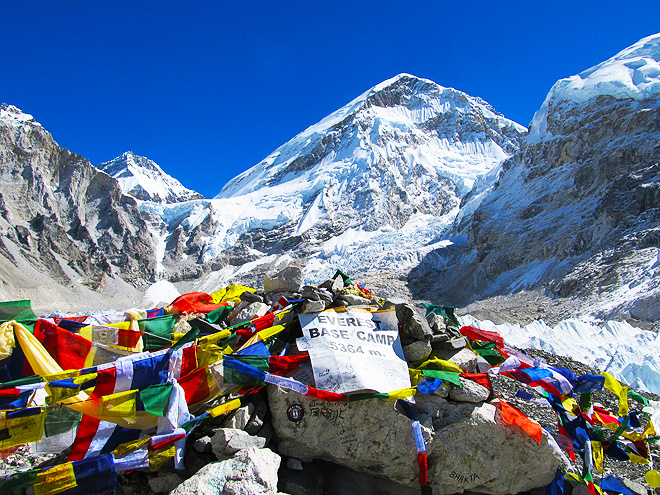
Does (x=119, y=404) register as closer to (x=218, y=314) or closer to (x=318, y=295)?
(x=218, y=314)

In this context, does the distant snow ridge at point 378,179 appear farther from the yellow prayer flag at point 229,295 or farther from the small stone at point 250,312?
the small stone at point 250,312

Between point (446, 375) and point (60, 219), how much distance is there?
76.6 metres

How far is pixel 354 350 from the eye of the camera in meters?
5.45

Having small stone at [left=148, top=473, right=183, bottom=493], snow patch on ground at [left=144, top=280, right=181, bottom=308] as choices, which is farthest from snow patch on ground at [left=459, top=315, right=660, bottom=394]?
A: snow patch on ground at [left=144, top=280, right=181, bottom=308]

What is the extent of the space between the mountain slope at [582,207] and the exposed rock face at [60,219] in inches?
1882

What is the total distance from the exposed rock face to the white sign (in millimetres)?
53736

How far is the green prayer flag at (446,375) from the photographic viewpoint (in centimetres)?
525

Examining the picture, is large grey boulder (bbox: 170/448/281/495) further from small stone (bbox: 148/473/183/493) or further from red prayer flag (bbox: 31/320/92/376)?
red prayer flag (bbox: 31/320/92/376)

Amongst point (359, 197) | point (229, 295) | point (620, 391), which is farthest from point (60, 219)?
point (620, 391)

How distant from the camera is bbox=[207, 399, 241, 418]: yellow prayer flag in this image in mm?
4676

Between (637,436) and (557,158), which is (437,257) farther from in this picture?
(637,436)

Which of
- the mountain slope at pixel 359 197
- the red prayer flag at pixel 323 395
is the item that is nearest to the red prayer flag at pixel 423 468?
the red prayer flag at pixel 323 395

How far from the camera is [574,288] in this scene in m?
32.8

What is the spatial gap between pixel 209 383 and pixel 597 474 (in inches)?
219
